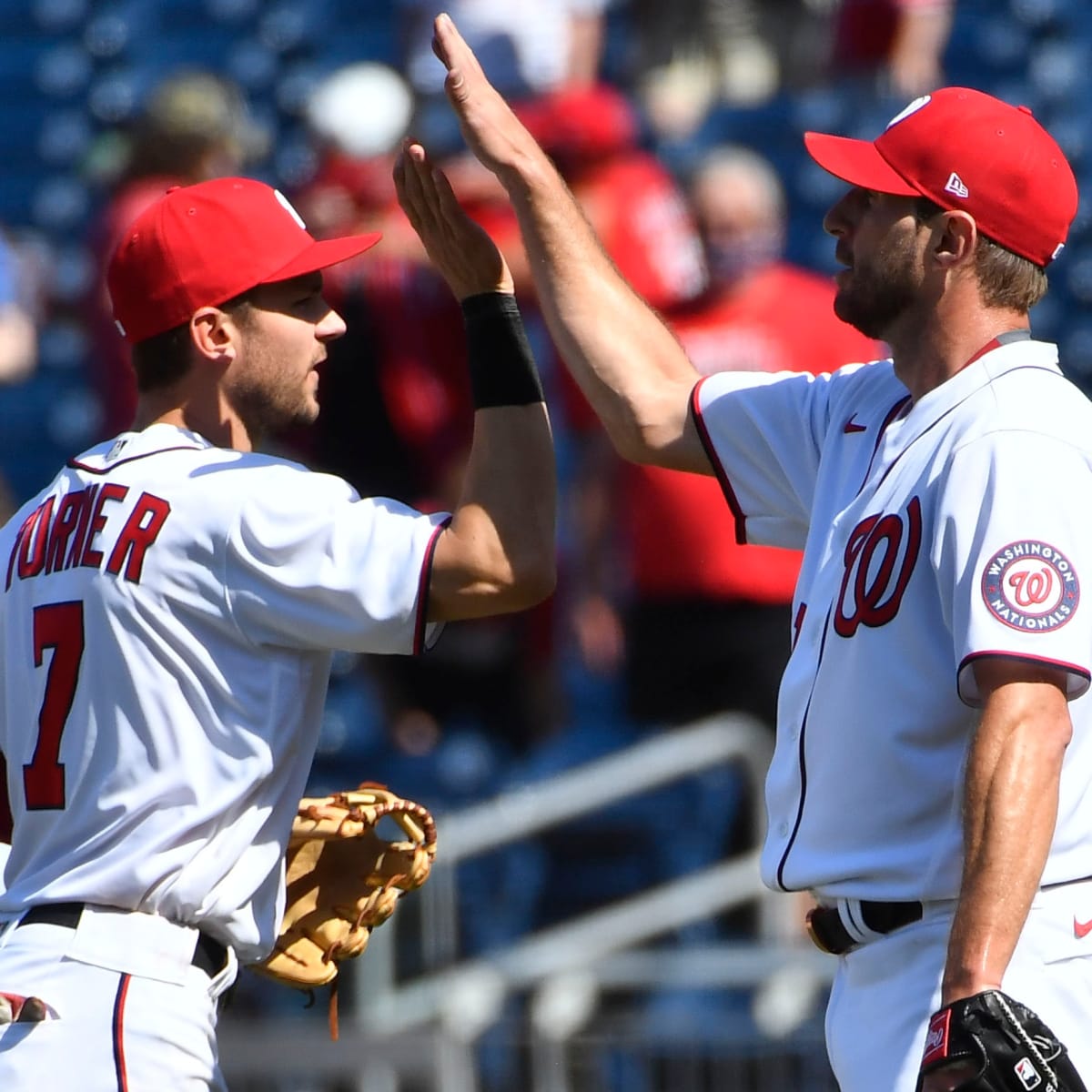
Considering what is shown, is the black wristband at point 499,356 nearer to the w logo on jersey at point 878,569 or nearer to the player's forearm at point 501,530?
the player's forearm at point 501,530

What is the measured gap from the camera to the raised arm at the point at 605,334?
3.14 m

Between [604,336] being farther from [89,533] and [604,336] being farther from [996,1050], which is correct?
[996,1050]

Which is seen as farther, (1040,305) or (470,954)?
(1040,305)

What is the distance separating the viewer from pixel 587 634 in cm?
663

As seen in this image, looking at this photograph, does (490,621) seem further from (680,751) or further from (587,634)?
(680,751)

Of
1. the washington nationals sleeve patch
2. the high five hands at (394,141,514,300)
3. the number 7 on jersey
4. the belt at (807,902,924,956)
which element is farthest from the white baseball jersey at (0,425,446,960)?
the washington nationals sleeve patch

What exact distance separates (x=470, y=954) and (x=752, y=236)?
7.79 ft

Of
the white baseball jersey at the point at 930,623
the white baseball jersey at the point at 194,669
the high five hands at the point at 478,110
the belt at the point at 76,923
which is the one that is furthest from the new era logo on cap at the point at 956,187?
the belt at the point at 76,923

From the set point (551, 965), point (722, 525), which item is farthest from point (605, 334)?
point (722, 525)

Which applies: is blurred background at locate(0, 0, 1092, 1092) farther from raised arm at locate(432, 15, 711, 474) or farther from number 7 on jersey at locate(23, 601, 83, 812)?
number 7 on jersey at locate(23, 601, 83, 812)

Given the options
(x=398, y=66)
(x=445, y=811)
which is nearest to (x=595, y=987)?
(x=445, y=811)

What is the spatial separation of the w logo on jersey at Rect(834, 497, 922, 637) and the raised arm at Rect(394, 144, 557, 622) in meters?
0.41

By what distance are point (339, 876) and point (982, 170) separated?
146 centimetres

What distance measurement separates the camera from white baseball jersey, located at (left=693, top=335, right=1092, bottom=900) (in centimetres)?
235
